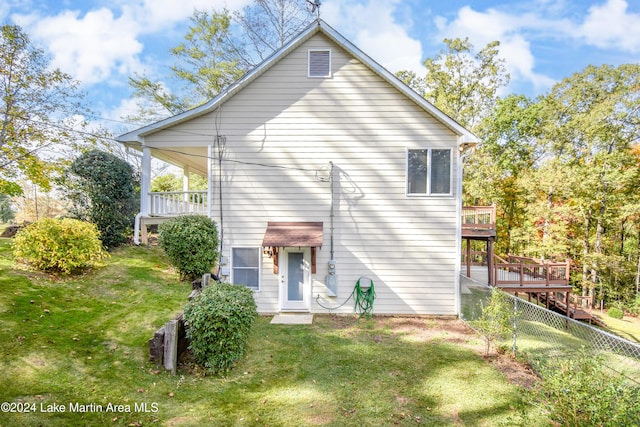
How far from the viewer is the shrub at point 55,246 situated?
5965 mm

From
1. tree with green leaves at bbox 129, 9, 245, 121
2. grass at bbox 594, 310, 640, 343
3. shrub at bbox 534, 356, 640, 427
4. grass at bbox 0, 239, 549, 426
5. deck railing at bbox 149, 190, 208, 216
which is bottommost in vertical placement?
grass at bbox 594, 310, 640, 343

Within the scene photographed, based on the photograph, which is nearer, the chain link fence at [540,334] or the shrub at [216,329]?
the shrub at [216,329]

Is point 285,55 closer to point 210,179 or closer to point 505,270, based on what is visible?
point 210,179

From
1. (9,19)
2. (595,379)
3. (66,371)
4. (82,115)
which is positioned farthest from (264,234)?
(9,19)

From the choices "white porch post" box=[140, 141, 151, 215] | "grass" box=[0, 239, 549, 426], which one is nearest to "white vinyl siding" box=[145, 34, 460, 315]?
"white porch post" box=[140, 141, 151, 215]

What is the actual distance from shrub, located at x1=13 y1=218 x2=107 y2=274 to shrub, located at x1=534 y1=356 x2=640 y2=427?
8402mm

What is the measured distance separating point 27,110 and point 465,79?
70.5 ft

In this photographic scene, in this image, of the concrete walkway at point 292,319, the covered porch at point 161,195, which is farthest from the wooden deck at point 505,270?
the covered porch at point 161,195

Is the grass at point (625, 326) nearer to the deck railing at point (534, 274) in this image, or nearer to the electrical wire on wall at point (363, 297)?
the deck railing at point (534, 274)

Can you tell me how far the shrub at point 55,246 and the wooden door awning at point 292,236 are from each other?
3958mm

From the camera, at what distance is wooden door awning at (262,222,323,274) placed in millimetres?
7445

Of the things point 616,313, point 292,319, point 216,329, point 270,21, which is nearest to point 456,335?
point 292,319

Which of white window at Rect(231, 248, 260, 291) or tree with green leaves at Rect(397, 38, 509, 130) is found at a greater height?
tree with green leaves at Rect(397, 38, 509, 130)

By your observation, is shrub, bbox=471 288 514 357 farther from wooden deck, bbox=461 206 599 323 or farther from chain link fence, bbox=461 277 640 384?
wooden deck, bbox=461 206 599 323
